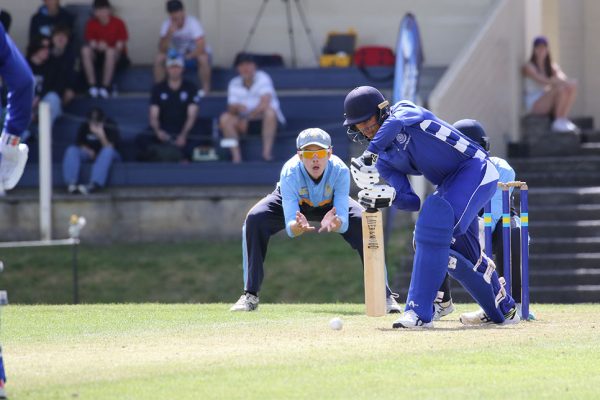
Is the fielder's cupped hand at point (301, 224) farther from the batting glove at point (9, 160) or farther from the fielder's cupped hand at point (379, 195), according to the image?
the batting glove at point (9, 160)

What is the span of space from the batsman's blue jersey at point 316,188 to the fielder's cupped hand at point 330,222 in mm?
94

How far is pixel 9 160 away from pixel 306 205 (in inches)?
210

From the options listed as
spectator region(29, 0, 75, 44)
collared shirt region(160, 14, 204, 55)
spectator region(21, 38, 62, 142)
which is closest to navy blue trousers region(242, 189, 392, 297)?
spectator region(21, 38, 62, 142)

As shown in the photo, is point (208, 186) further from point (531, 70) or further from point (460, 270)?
point (460, 270)

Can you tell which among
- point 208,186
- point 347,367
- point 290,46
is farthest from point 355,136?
point 290,46

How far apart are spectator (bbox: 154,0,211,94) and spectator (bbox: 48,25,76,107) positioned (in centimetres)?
130

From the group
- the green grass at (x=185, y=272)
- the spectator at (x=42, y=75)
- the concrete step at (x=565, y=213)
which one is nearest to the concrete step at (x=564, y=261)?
the concrete step at (x=565, y=213)

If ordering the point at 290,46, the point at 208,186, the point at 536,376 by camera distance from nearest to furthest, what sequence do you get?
the point at 536,376 → the point at 208,186 → the point at 290,46

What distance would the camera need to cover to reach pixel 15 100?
856cm

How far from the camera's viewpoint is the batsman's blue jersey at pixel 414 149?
404 inches

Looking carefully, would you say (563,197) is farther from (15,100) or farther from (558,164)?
(15,100)

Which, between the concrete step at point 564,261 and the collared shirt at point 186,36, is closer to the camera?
the concrete step at point 564,261

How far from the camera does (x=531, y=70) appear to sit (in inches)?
883

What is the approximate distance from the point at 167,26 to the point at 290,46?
87.8 inches
